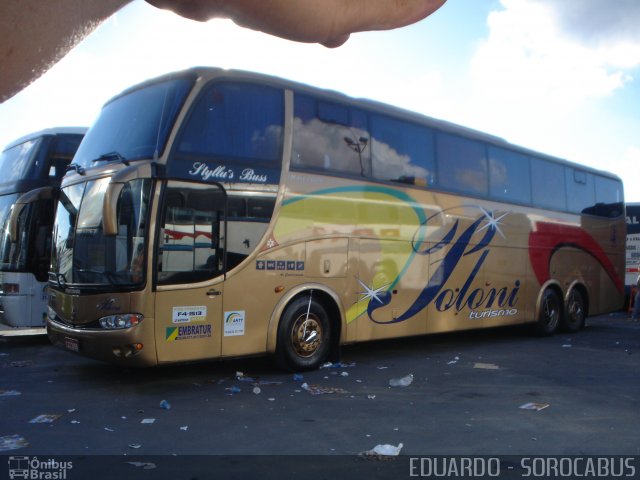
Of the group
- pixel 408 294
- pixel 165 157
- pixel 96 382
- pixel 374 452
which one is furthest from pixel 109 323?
pixel 408 294

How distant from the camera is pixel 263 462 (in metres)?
4.83

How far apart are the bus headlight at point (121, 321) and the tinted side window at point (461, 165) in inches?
237

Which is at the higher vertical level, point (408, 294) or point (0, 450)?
point (408, 294)

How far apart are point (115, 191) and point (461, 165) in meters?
6.73

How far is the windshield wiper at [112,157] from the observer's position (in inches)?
303

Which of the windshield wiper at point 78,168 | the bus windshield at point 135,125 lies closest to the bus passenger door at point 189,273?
the bus windshield at point 135,125

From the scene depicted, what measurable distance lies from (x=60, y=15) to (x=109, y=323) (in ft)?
22.2

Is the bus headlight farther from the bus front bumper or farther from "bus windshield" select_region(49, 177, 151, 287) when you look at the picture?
"bus windshield" select_region(49, 177, 151, 287)

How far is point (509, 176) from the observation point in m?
12.7

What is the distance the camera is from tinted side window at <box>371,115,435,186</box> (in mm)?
9945

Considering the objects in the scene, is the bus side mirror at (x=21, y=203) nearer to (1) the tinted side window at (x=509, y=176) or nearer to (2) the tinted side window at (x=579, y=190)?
(1) the tinted side window at (x=509, y=176)

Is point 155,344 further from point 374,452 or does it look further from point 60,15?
point 60,15

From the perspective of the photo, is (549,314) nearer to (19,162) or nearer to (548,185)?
(548,185)

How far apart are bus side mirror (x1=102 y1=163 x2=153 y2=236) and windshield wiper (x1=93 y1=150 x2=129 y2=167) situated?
0.45 meters
